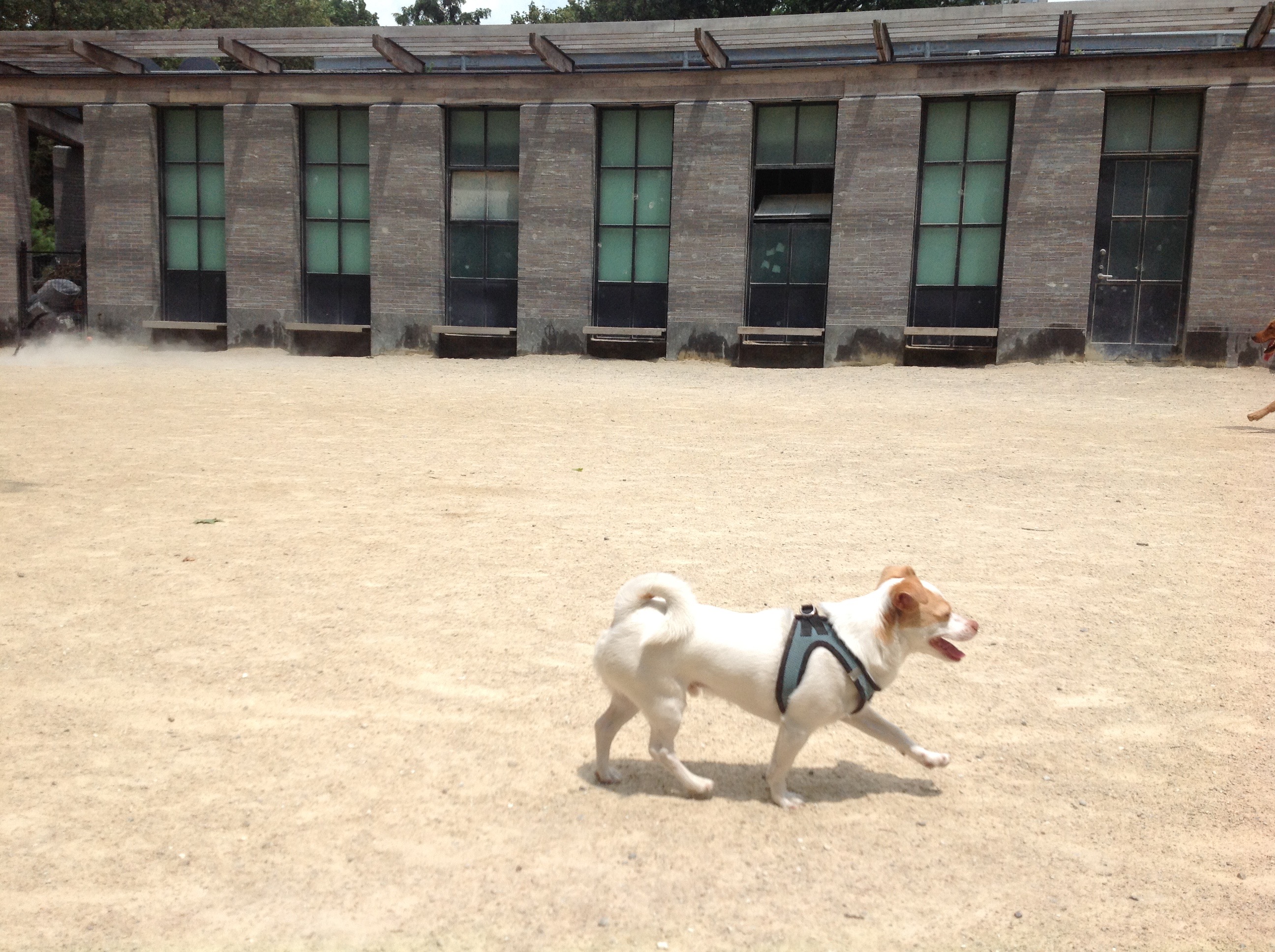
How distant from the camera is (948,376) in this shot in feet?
58.0

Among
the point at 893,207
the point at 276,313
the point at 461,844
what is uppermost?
the point at 893,207

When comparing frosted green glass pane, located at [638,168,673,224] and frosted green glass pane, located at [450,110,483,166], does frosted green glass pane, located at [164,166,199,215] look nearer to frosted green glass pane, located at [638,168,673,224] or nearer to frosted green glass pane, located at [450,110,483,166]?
frosted green glass pane, located at [450,110,483,166]

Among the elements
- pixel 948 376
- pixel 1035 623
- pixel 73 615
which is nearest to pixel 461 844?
pixel 73 615

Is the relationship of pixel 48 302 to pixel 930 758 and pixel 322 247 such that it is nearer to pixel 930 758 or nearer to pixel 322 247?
pixel 322 247

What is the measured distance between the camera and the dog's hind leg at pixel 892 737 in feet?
12.2

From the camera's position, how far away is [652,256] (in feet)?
68.9

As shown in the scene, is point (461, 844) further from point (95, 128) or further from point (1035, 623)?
point (95, 128)

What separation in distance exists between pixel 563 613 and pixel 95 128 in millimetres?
21069

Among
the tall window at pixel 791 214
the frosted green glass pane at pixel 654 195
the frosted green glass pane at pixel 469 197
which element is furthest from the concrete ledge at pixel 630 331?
the frosted green glass pane at pixel 469 197

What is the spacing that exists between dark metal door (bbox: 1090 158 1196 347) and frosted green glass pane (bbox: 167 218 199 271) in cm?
1693

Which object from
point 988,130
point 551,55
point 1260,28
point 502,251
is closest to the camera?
point 1260,28

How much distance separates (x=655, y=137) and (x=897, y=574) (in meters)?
18.3

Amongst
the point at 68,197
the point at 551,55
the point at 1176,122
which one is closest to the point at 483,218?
the point at 551,55

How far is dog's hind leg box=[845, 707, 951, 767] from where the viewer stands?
3705 millimetres
